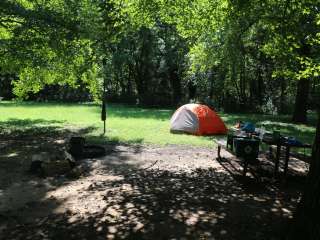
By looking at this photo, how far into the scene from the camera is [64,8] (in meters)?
16.2

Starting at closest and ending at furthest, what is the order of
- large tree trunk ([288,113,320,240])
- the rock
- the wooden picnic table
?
1. large tree trunk ([288,113,320,240])
2. the wooden picnic table
3. the rock

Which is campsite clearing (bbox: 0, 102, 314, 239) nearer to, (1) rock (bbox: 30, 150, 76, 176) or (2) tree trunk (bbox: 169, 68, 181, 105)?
(1) rock (bbox: 30, 150, 76, 176)

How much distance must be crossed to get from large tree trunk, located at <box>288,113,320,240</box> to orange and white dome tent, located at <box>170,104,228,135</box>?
12.4m

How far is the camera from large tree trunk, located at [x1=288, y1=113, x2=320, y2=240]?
17.3ft

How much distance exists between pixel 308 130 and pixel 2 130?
1474cm

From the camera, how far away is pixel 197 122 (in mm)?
18125

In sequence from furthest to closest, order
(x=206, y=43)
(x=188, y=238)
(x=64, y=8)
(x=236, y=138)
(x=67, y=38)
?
(x=206, y=43) < (x=64, y=8) < (x=67, y=38) < (x=236, y=138) < (x=188, y=238)

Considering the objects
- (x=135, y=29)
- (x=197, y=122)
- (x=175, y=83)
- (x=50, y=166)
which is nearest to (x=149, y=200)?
(x=50, y=166)

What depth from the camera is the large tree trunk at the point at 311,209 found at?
5.28 m

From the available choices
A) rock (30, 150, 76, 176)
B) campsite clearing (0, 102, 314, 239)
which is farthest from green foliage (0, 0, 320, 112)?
rock (30, 150, 76, 176)

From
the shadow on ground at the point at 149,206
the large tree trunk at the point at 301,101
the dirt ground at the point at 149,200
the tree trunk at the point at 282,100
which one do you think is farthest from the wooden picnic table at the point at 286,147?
the tree trunk at the point at 282,100

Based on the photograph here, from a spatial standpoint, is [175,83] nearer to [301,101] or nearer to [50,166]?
[301,101]

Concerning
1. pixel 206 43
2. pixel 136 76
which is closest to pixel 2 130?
pixel 206 43

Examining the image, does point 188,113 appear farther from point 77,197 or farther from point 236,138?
point 77,197
